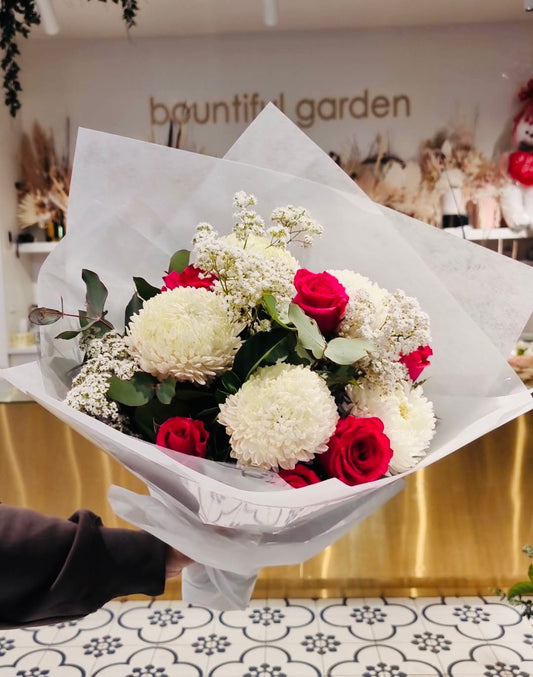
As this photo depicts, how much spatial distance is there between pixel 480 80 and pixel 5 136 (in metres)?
2.78

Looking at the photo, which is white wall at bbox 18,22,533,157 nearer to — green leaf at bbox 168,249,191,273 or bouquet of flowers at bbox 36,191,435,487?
green leaf at bbox 168,249,191,273

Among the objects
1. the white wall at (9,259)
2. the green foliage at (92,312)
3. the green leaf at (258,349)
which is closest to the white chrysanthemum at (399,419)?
the green leaf at (258,349)

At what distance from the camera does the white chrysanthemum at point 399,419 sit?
71 centimetres

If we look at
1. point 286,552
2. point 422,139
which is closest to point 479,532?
point 286,552

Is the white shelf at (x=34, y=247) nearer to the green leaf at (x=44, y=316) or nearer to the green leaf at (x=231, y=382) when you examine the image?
the green leaf at (x=44, y=316)

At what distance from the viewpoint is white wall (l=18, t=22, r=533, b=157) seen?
12.0 ft

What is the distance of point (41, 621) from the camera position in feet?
2.99

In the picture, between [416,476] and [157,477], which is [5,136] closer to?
[416,476]

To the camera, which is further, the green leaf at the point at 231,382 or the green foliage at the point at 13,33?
the green foliage at the point at 13,33

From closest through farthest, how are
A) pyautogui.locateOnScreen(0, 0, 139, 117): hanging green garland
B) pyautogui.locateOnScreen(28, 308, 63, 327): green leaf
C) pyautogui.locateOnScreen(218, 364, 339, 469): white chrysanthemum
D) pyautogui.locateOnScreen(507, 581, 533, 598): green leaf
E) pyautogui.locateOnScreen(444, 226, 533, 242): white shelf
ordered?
1. pyautogui.locateOnScreen(218, 364, 339, 469): white chrysanthemum
2. pyautogui.locateOnScreen(28, 308, 63, 327): green leaf
3. pyautogui.locateOnScreen(507, 581, 533, 598): green leaf
4. pyautogui.locateOnScreen(0, 0, 139, 117): hanging green garland
5. pyautogui.locateOnScreen(444, 226, 533, 242): white shelf

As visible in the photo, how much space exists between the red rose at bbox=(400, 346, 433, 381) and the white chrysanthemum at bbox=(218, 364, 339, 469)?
131 millimetres

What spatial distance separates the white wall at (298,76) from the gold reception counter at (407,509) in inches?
99.2

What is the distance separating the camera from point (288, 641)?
1548 mm

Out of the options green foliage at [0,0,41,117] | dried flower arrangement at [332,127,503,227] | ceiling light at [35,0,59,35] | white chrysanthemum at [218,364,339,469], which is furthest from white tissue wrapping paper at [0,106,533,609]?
green foliage at [0,0,41,117]
